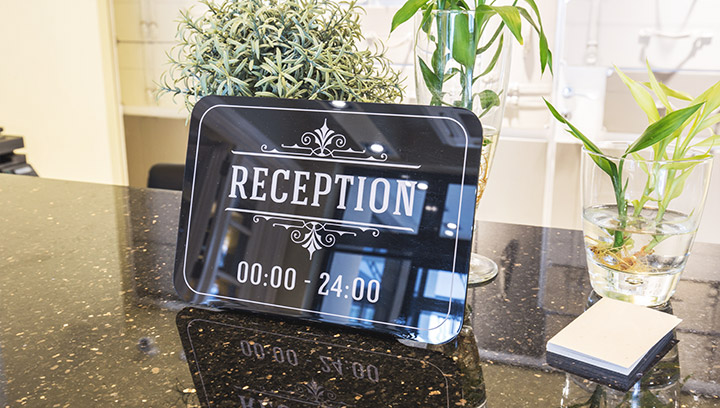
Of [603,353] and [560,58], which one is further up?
[560,58]

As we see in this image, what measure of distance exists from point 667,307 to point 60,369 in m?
0.59

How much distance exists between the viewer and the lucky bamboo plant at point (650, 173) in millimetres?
583

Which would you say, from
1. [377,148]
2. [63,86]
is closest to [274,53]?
[377,148]

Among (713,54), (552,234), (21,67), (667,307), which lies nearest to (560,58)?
(713,54)

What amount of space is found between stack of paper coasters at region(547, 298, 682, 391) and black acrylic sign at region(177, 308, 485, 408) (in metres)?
0.08

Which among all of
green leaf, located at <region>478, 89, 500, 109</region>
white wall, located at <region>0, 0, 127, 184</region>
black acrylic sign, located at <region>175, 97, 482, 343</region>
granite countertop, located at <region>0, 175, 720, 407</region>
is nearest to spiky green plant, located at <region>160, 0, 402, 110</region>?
black acrylic sign, located at <region>175, 97, 482, 343</region>

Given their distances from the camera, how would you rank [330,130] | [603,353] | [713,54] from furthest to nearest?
[713,54] < [330,130] < [603,353]

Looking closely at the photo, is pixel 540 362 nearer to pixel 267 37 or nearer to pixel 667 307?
pixel 667 307

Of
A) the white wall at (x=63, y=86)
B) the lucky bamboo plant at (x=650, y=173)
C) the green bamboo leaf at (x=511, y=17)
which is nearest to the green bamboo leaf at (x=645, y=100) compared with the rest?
the lucky bamboo plant at (x=650, y=173)

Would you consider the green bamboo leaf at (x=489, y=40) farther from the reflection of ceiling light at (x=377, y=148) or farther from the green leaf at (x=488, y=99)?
the reflection of ceiling light at (x=377, y=148)

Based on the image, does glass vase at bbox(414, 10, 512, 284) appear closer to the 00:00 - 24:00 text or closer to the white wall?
the 00:00 - 24:00 text

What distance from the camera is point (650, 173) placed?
593 millimetres

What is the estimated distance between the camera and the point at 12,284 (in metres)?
0.71

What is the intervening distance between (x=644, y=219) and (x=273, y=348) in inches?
14.9
